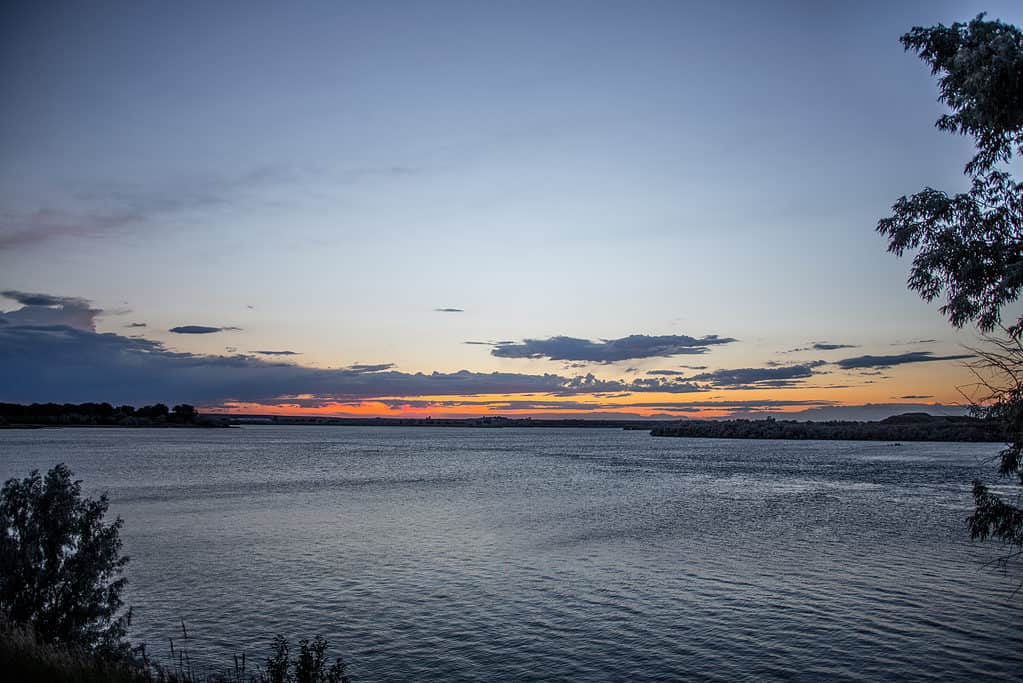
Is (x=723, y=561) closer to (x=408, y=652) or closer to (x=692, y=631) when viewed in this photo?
(x=692, y=631)

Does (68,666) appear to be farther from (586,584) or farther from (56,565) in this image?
(586,584)

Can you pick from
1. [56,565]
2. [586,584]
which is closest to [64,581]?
[56,565]

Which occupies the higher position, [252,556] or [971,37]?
[971,37]

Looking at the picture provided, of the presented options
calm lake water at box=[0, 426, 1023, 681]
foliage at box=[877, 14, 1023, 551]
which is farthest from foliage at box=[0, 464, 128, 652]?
foliage at box=[877, 14, 1023, 551]

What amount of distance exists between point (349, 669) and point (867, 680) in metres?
12.9

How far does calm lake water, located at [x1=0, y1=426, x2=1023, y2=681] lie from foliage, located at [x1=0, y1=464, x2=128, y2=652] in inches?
122

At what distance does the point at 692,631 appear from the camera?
67.9 feet

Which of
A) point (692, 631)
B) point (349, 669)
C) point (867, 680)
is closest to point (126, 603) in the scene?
point (349, 669)

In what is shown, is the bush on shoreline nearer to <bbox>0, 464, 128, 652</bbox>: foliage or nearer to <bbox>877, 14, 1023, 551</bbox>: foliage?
<bbox>0, 464, 128, 652</bbox>: foliage

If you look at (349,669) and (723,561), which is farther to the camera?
(723,561)

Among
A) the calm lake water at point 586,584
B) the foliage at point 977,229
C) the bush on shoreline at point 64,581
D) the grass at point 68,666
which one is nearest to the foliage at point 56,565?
the bush on shoreline at point 64,581

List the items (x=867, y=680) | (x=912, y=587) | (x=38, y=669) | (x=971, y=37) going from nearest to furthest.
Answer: (x=38, y=669)
(x=971, y=37)
(x=867, y=680)
(x=912, y=587)

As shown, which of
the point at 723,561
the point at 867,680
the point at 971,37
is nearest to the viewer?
the point at 971,37

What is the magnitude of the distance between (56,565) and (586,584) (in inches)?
681
